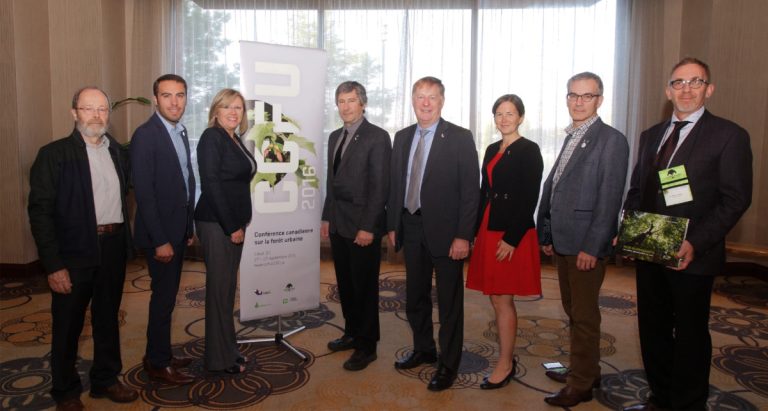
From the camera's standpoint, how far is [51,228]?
7.61 ft

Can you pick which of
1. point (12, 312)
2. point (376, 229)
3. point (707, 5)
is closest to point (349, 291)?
point (376, 229)

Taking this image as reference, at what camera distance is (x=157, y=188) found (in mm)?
2680

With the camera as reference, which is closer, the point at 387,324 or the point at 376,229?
the point at 376,229

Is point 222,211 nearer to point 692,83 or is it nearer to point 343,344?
point 343,344

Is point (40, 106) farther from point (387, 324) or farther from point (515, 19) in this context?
point (515, 19)

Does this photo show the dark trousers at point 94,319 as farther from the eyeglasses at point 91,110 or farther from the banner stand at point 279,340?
the banner stand at point 279,340

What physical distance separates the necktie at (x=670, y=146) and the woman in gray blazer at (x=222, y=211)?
204 cm

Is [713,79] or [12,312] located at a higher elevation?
[713,79]

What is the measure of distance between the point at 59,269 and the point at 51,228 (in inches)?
7.2

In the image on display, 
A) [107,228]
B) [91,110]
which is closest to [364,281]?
[107,228]

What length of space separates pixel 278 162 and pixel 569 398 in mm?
2109

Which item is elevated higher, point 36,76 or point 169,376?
point 36,76

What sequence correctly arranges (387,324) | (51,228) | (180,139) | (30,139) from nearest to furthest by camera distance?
(51,228)
(180,139)
(387,324)
(30,139)

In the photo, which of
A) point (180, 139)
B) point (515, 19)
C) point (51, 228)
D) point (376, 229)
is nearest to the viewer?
point (51, 228)
